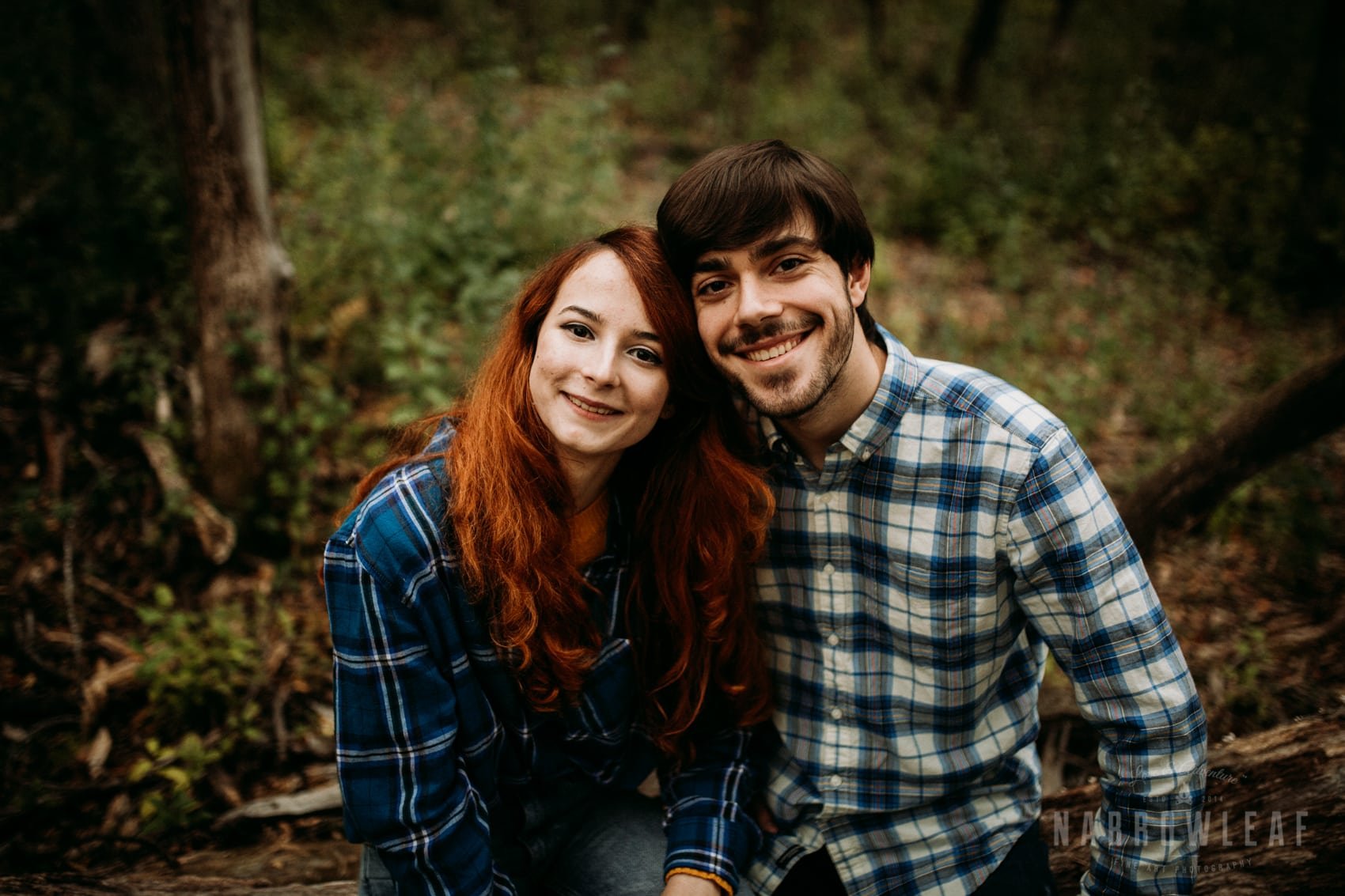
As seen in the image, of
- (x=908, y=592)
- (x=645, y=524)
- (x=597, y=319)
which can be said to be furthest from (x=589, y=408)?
(x=908, y=592)

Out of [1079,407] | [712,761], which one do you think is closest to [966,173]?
[1079,407]

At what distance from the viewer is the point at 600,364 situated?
1.80 meters

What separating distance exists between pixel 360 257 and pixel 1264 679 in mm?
5278

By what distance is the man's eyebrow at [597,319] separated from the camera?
5.99 ft

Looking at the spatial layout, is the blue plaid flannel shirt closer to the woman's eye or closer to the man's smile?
the woman's eye

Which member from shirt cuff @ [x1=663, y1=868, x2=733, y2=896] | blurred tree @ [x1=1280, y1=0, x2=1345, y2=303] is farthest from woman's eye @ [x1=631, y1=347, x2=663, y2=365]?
blurred tree @ [x1=1280, y1=0, x2=1345, y2=303]

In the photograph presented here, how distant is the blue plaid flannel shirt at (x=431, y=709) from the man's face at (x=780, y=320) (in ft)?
2.15

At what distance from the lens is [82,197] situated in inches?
160

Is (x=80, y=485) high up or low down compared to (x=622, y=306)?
down

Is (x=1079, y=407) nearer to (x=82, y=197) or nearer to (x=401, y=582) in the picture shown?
(x=401, y=582)

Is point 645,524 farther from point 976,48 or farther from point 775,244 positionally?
point 976,48

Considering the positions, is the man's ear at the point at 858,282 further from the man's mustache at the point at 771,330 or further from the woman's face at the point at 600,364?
the woman's face at the point at 600,364

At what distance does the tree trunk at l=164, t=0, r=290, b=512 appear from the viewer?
3080mm

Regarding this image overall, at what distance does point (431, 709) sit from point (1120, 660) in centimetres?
155
